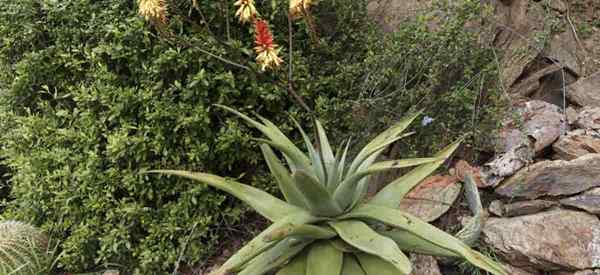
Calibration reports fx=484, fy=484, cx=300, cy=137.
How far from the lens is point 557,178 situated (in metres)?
2.77

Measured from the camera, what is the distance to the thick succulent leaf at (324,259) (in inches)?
87.0

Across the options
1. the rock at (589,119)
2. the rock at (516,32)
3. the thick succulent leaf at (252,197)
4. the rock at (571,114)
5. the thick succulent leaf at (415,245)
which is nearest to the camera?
the thick succulent leaf at (415,245)

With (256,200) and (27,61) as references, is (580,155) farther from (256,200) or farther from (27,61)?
(27,61)

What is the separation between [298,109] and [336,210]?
114 cm

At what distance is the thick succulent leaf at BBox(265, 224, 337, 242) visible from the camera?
1967mm

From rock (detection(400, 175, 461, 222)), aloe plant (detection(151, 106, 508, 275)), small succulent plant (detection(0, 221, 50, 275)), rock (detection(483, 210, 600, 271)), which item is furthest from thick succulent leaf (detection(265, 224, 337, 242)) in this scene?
small succulent plant (detection(0, 221, 50, 275))

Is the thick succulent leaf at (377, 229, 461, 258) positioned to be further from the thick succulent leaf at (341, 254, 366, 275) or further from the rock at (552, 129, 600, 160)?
the rock at (552, 129, 600, 160)

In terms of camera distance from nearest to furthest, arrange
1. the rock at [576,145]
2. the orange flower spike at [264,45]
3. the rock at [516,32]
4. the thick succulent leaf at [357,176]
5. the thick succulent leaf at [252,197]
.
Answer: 1. the orange flower spike at [264,45]
2. the thick succulent leaf at [357,176]
3. the thick succulent leaf at [252,197]
4. the rock at [576,145]
5. the rock at [516,32]

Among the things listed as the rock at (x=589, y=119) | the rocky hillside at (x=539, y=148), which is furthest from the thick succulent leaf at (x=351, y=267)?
the rock at (x=589, y=119)

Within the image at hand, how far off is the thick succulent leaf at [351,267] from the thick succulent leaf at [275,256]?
0.64 ft

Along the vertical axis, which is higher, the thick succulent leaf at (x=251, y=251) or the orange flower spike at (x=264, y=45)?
the orange flower spike at (x=264, y=45)

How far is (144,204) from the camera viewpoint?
3.17 m

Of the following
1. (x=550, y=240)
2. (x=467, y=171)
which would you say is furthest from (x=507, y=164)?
(x=550, y=240)

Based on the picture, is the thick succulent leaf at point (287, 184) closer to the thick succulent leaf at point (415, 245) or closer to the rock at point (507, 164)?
the thick succulent leaf at point (415, 245)
